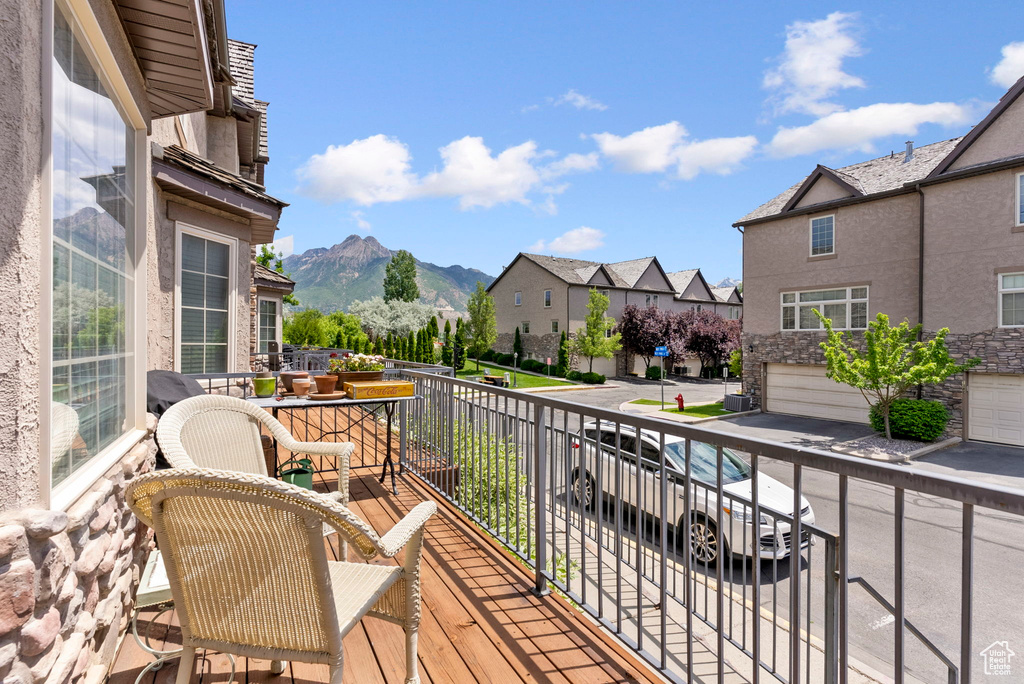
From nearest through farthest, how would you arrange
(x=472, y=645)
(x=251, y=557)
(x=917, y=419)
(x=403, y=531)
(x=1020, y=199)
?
(x=251, y=557) → (x=403, y=531) → (x=472, y=645) → (x=1020, y=199) → (x=917, y=419)

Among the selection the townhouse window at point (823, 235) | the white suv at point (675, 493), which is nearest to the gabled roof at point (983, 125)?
the townhouse window at point (823, 235)

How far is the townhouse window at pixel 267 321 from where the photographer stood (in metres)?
11.5

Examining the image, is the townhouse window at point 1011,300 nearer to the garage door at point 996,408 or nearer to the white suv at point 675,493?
the garage door at point 996,408

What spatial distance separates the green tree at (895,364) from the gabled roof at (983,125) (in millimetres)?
4409

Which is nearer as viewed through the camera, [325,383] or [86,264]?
[86,264]

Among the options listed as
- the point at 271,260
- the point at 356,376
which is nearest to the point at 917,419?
the point at 356,376

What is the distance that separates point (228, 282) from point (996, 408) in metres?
17.4

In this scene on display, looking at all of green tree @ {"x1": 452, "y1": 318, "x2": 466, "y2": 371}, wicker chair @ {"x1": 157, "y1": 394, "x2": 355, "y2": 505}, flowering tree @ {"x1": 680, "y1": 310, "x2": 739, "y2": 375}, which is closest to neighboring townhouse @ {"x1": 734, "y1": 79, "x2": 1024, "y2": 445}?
flowering tree @ {"x1": 680, "y1": 310, "x2": 739, "y2": 375}

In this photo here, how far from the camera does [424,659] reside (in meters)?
2.01

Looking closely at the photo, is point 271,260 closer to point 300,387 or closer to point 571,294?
point 571,294

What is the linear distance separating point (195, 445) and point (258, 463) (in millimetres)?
393

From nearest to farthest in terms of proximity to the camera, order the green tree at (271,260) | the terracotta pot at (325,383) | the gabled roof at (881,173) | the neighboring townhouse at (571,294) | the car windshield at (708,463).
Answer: the terracotta pot at (325,383) < the car windshield at (708,463) < the gabled roof at (881,173) < the green tree at (271,260) < the neighboring townhouse at (571,294)

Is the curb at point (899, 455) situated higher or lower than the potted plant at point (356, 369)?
lower

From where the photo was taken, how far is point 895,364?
12.8 meters
